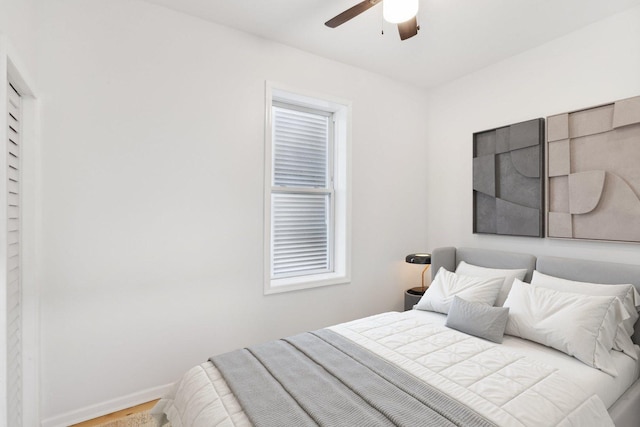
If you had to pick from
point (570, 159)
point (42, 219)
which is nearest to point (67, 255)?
point (42, 219)

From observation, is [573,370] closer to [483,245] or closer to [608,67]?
[483,245]

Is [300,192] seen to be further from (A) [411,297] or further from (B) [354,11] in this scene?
(B) [354,11]

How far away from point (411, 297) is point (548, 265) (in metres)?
1.17

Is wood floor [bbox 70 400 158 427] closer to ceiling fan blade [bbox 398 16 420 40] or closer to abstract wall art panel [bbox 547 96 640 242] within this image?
ceiling fan blade [bbox 398 16 420 40]

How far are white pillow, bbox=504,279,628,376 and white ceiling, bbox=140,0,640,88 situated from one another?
1.91 metres

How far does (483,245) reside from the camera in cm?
310

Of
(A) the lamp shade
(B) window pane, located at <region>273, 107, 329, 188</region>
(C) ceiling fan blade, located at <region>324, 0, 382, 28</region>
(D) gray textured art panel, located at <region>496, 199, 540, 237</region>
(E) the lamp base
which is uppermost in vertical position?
(C) ceiling fan blade, located at <region>324, 0, 382, 28</region>

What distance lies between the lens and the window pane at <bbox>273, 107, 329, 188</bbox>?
9.66 feet

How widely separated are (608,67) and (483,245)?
1643mm

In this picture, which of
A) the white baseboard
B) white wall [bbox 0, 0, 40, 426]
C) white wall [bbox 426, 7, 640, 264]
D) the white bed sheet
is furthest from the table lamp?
white wall [bbox 0, 0, 40, 426]

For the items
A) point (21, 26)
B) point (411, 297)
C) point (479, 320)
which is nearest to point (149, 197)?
point (21, 26)

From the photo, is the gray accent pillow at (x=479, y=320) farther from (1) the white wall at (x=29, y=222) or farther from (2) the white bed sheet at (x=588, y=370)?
(1) the white wall at (x=29, y=222)

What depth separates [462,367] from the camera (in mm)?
1603

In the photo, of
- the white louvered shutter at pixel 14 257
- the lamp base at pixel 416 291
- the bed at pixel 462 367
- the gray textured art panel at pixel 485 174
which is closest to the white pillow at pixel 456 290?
the bed at pixel 462 367
